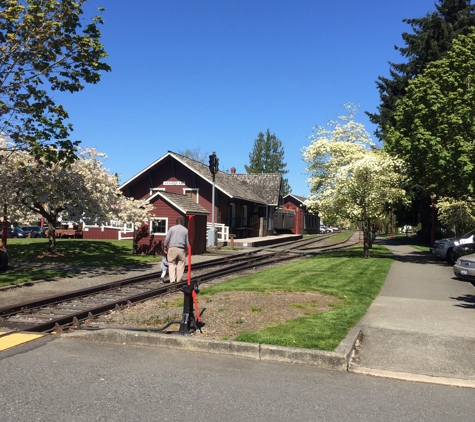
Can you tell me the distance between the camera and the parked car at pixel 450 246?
67.2 feet

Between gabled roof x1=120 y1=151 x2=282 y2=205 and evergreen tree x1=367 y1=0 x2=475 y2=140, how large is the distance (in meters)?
12.3

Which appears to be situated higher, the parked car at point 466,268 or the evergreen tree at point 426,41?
the evergreen tree at point 426,41

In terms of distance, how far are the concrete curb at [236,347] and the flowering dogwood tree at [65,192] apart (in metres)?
12.4

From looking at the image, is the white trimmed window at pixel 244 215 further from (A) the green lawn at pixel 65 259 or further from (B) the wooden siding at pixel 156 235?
(B) the wooden siding at pixel 156 235

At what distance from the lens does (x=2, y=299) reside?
11.0 m

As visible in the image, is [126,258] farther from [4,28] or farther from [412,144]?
[412,144]

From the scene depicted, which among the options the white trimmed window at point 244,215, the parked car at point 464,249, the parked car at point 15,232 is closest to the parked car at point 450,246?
the parked car at point 464,249

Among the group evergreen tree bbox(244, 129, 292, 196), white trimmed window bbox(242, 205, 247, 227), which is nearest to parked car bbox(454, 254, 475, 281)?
white trimmed window bbox(242, 205, 247, 227)

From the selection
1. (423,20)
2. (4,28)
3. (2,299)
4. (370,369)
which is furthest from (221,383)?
(423,20)

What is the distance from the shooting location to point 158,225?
24656 mm

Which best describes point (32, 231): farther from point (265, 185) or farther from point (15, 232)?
point (265, 185)

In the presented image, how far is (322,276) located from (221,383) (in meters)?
9.73

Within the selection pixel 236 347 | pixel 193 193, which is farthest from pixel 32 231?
pixel 236 347

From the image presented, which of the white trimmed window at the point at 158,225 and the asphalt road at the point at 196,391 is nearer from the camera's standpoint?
the asphalt road at the point at 196,391
